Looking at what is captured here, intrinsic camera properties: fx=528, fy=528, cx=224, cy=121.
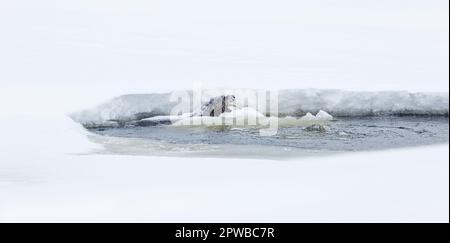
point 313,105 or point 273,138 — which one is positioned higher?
point 313,105

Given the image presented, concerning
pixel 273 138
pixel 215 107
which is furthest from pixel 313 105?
pixel 215 107

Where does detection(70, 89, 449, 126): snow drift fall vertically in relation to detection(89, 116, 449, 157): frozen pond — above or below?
above

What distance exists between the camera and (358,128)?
2.07 meters

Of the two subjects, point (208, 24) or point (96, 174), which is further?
point (208, 24)

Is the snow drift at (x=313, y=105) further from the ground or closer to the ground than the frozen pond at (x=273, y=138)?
further from the ground

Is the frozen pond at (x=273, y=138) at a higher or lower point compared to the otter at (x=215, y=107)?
lower

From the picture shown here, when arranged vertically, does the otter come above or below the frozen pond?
above

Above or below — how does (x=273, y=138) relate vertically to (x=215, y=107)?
below

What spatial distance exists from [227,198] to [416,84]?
90cm

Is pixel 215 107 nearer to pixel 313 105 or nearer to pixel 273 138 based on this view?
pixel 273 138
